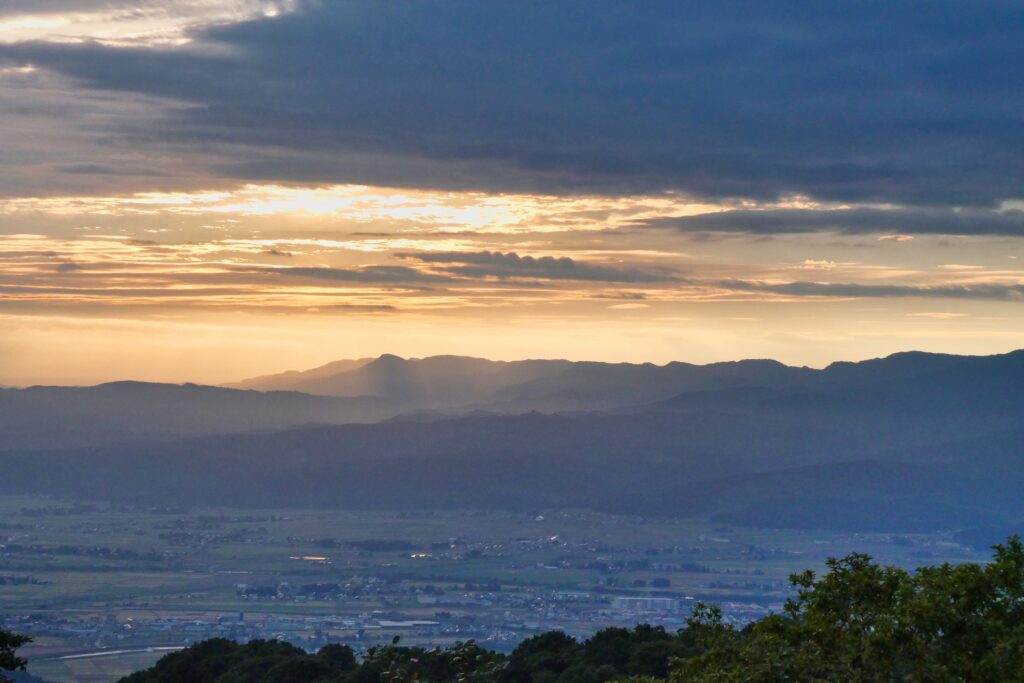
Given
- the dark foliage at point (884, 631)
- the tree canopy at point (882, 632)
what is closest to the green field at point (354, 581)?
the tree canopy at point (882, 632)

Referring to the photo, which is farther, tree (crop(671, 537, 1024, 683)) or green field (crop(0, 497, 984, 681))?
green field (crop(0, 497, 984, 681))

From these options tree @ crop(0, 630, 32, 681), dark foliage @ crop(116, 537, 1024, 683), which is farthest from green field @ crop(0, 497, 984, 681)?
dark foliage @ crop(116, 537, 1024, 683)

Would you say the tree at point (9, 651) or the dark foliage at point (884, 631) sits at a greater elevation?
the dark foliage at point (884, 631)

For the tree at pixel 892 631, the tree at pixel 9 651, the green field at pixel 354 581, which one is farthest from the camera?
the green field at pixel 354 581

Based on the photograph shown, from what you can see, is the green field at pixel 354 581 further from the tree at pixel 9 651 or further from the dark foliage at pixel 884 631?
the dark foliage at pixel 884 631

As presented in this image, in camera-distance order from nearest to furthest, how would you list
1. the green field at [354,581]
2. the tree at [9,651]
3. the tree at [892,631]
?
the tree at [892,631] → the tree at [9,651] → the green field at [354,581]

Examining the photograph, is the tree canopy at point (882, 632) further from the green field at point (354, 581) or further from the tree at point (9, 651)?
the green field at point (354, 581)

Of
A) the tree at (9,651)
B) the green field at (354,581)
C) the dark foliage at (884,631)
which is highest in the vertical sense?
the dark foliage at (884,631)

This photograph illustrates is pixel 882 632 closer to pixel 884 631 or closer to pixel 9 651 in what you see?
pixel 884 631

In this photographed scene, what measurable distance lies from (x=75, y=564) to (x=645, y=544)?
257 ft

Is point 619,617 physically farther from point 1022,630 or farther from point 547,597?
point 1022,630

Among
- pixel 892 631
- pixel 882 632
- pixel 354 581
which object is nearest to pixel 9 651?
pixel 882 632

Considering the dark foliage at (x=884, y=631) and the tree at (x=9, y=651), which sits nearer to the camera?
the dark foliage at (x=884, y=631)

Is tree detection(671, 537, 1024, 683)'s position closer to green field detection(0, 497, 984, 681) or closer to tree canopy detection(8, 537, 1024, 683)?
tree canopy detection(8, 537, 1024, 683)
